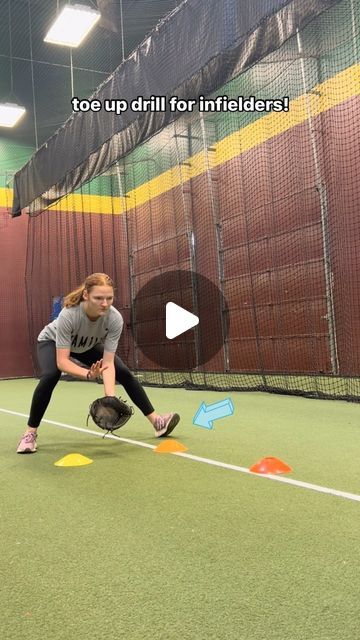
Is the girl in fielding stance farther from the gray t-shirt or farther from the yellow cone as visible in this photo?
the yellow cone

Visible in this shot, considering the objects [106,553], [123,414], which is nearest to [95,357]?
[123,414]

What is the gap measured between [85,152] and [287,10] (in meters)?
3.87

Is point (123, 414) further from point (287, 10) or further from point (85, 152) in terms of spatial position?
point (85, 152)

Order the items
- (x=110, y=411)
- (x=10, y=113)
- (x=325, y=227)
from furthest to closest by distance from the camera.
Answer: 1. (x=10, y=113)
2. (x=325, y=227)
3. (x=110, y=411)

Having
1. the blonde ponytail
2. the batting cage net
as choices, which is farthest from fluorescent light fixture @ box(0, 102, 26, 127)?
the blonde ponytail

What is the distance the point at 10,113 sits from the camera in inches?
452

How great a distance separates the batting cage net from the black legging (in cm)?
294

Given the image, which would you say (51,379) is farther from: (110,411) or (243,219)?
(243,219)

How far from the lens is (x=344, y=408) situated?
5316mm

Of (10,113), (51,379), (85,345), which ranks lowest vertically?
(51,379)
